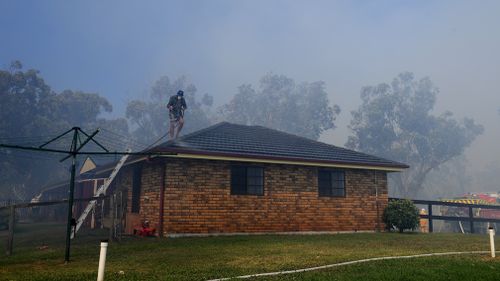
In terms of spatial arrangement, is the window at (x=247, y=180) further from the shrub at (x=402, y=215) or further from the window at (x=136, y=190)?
the shrub at (x=402, y=215)

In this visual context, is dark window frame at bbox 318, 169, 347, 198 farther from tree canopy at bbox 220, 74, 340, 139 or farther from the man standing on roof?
tree canopy at bbox 220, 74, 340, 139

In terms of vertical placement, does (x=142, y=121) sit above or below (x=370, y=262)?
above

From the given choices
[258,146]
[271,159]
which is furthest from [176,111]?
[271,159]

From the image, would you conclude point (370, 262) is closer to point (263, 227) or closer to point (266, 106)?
point (263, 227)

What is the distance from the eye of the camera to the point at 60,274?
7.15 meters

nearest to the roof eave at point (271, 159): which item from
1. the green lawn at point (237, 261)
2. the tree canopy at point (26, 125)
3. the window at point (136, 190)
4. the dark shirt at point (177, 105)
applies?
the green lawn at point (237, 261)

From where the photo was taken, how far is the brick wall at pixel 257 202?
1388 centimetres

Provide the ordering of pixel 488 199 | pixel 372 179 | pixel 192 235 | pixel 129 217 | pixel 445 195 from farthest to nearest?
pixel 445 195 → pixel 488 199 → pixel 372 179 → pixel 129 217 → pixel 192 235

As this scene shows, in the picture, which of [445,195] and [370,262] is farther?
[445,195]

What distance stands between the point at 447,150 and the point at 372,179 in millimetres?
39577

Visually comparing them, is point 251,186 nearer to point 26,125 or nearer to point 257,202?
point 257,202

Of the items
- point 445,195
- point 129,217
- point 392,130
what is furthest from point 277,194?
point 445,195

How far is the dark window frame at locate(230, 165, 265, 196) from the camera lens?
14.9 meters

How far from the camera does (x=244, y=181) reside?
597 inches
